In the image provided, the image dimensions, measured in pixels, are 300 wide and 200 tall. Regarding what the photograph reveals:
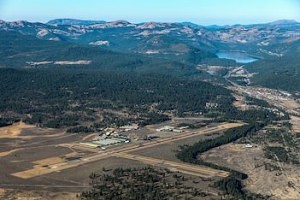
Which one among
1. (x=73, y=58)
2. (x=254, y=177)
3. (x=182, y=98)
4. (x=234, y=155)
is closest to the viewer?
(x=254, y=177)

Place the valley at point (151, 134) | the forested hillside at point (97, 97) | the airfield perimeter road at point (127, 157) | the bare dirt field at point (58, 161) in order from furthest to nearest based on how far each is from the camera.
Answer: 1. the forested hillside at point (97, 97)
2. the airfield perimeter road at point (127, 157)
3. the valley at point (151, 134)
4. the bare dirt field at point (58, 161)

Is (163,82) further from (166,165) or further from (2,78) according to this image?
(166,165)

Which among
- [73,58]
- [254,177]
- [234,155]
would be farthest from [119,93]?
[73,58]

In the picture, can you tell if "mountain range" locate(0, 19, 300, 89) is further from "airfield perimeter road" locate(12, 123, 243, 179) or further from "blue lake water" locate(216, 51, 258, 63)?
"airfield perimeter road" locate(12, 123, 243, 179)

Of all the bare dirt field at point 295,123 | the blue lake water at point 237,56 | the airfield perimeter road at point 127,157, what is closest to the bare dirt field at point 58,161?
the airfield perimeter road at point 127,157

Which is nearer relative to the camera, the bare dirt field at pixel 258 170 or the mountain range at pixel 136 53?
the bare dirt field at pixel 258 170

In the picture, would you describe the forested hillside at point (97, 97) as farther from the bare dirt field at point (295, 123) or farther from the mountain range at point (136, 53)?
the mountain range at point (136, 53)

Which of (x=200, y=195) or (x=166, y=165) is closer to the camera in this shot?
(x=200, y=195)

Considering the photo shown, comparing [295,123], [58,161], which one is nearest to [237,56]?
[295,123]
